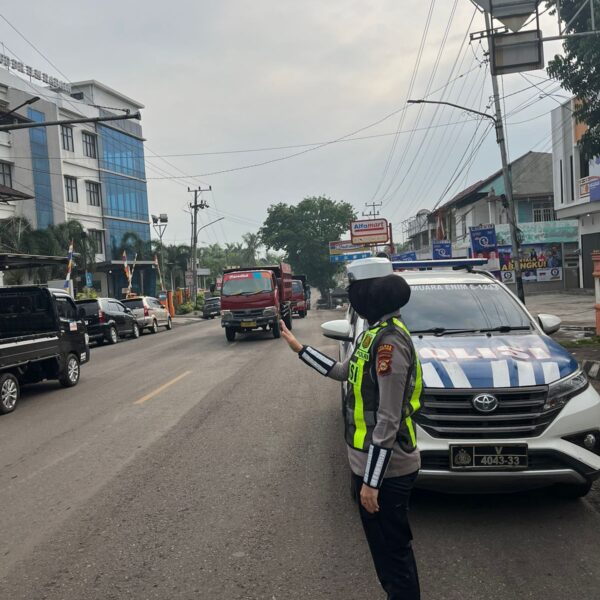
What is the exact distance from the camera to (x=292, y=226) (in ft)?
234

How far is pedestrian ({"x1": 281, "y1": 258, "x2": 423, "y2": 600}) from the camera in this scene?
8.46 feet

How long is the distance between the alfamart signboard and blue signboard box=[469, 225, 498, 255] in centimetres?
2459

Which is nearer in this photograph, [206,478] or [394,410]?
[394,410]

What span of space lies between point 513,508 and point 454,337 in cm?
142

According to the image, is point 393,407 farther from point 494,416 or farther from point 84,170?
point 84,170

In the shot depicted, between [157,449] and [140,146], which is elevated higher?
[140,146]

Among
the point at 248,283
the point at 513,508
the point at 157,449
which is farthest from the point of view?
the point at 248,283

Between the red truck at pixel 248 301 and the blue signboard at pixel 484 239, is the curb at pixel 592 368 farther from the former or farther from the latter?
the red truck at pixel 248 301

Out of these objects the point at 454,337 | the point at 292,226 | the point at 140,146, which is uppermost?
the point at 140,146

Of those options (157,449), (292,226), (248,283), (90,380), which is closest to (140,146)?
(292,226)

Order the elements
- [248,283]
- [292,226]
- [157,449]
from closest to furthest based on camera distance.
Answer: [157,449] → [248,283] → [292,226]

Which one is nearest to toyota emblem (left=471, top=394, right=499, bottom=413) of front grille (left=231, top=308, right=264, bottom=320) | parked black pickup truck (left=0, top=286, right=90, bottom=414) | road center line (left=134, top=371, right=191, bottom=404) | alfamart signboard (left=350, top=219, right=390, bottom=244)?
road center line (left=134, top=371, right=191, bottom=404)

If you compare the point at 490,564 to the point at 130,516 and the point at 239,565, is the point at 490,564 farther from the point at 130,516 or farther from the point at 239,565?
the point at 130,516

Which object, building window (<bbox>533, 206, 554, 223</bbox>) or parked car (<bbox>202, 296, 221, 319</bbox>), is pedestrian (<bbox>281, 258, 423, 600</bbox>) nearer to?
parked car (<bbox>202, 296, 221, 319</bbox>)
